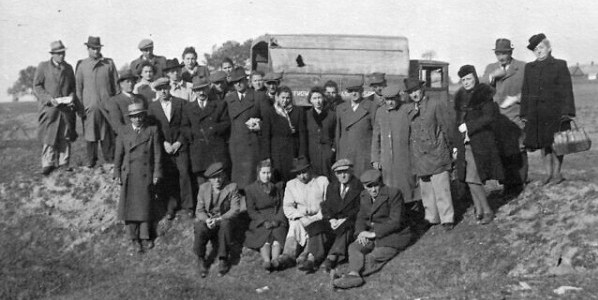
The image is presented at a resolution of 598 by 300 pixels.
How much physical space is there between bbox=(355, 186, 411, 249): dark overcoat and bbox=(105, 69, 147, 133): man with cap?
4.14 metres

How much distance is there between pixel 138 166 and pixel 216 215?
152 centimetres

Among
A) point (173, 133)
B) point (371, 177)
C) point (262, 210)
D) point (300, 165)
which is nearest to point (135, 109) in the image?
point (173, 133)

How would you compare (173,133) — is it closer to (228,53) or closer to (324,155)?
(324,155)

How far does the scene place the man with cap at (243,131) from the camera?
29.7 feet

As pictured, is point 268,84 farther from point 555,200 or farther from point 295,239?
point 555,200

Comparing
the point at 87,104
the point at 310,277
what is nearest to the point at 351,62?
the point at 87,104

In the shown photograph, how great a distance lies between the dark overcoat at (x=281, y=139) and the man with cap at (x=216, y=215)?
728 mm

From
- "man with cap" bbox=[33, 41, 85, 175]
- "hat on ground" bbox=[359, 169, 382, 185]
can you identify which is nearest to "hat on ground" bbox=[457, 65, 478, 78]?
"hat on ground" bbox=[359, 169, 382, 185]

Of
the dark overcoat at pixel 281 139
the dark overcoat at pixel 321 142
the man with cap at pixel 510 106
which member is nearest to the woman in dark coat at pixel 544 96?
the man with cap at pixel 510 106

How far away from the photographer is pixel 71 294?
8.33 meters

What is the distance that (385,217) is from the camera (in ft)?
26.1

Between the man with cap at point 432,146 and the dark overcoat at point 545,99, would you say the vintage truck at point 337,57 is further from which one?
the dark overcoat at point 545,99

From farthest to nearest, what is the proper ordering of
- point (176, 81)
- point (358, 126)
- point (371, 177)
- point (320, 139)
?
point (176, 81)
point (320, 139)
point (358, 126)
point (371, 177)

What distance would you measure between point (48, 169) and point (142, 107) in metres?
3.05
